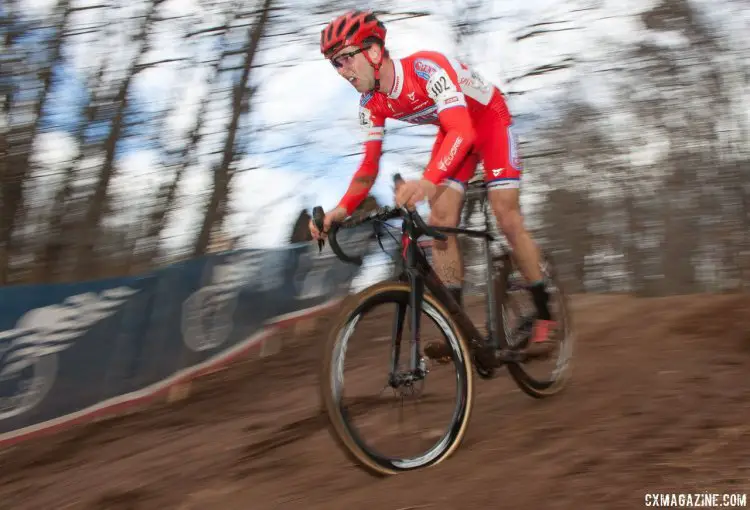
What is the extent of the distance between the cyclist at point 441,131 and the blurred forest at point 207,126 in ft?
1.08

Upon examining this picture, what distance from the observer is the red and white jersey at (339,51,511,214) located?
3.70 meters

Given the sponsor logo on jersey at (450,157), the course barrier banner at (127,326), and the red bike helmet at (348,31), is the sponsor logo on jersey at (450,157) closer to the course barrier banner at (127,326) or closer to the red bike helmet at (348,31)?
the red bike helmet at (348,31)

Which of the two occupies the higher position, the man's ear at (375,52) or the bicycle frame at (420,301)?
the man's ear at (375,52)

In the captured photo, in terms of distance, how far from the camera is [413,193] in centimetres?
348

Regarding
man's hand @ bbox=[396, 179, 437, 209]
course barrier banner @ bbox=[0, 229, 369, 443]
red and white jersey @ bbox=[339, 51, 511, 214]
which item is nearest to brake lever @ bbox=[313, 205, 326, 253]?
red and white jersey @ bbox=[339, 51, 511, 214]

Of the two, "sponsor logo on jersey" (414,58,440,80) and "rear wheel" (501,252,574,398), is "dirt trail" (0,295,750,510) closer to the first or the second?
"rear wheel" (501,252,574,398)

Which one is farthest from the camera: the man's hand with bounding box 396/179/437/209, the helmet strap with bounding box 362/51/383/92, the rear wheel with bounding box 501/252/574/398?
the rear wheel with bounding box 501/252/574/398

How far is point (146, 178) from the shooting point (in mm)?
11211

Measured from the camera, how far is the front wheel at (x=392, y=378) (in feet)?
10.9

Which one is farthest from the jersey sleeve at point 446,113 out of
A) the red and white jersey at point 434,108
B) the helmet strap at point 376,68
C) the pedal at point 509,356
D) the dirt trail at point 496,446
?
the dirt trail at point 496,446

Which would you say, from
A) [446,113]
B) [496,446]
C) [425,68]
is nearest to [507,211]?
[446,113]

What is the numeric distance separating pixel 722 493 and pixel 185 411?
16.9 feet

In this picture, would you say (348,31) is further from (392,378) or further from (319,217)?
(392,378)

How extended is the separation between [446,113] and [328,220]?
81 cm
